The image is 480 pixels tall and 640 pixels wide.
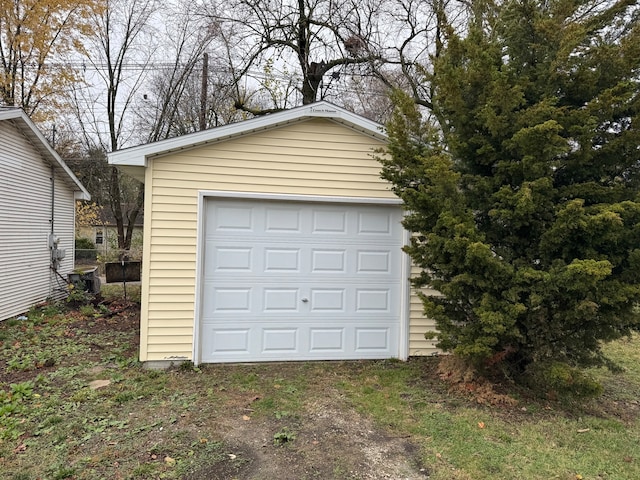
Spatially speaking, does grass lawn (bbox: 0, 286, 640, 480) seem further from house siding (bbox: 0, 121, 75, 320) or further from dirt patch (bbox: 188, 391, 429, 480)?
house siding (bbox: 0, 121, 75, 320)

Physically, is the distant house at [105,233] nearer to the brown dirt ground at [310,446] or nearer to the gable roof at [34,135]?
the gable roof at [34,135]

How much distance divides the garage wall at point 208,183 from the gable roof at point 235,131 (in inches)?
3.9

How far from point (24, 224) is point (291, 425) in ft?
27.3

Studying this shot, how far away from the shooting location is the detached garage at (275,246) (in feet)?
17.1

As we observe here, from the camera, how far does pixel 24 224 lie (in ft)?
29.4

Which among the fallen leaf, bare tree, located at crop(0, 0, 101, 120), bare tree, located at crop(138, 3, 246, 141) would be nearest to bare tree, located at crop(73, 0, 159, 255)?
bare tree, located at crop(138, 3, 246, 141)

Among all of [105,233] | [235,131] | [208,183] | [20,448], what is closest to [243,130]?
[235,131]

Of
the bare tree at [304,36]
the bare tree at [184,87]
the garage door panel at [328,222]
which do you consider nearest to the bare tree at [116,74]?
the bare tree at [184,87]

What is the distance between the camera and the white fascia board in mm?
5008

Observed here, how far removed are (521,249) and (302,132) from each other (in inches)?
121

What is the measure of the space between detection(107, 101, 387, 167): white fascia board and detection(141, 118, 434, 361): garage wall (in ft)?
0.35

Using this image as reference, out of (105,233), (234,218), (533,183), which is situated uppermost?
(533,183)

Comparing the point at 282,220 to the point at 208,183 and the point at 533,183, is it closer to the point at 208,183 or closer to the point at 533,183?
the point at 208,183

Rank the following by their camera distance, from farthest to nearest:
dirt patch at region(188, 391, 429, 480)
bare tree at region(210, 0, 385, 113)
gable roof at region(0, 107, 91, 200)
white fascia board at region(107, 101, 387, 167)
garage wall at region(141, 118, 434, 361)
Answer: bare tree at region(210, 0, 385, 113) → gable roof at region(0, 107, 91, 200) → garage wall at region(141, 118, 434, 361) → white fascia board at region(107, 101, 387, 167) → dirt patch at region(188, 391, 429, 480)
